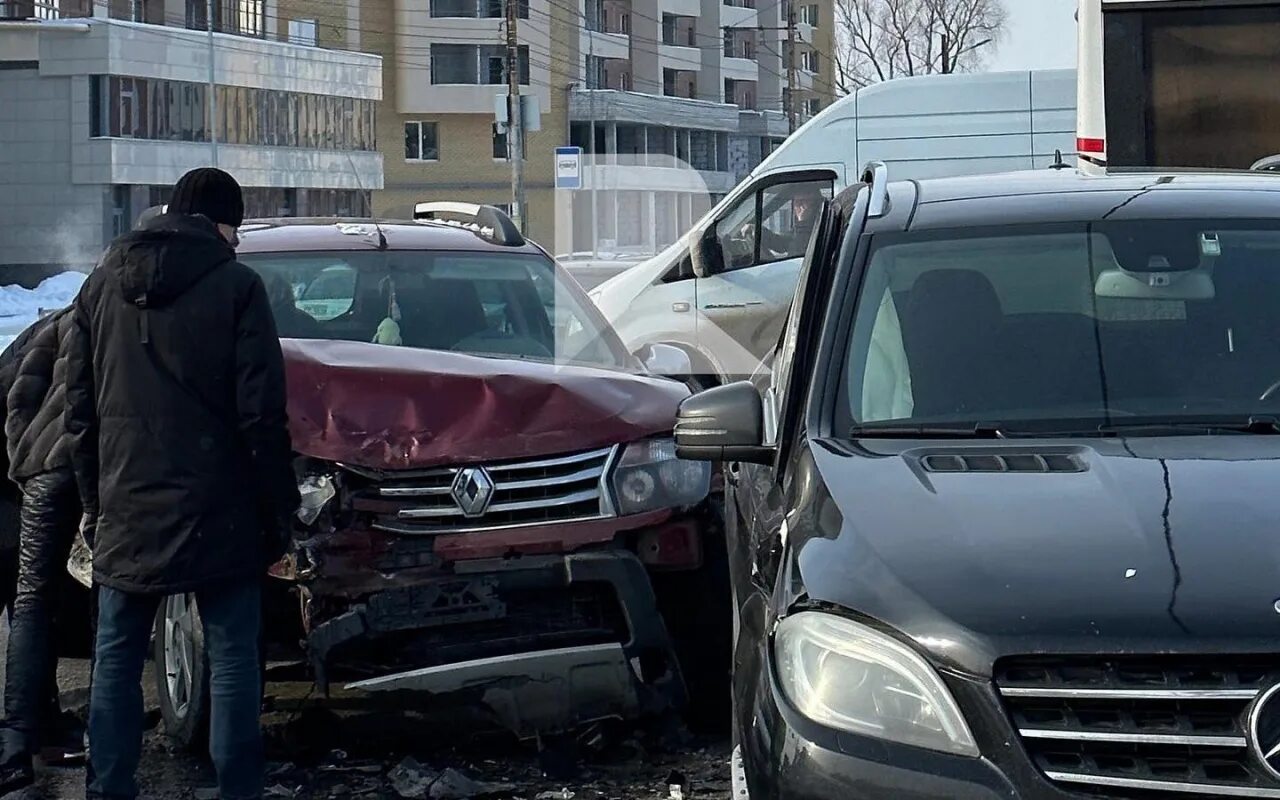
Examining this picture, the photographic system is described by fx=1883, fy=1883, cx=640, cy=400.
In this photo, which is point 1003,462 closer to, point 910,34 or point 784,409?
point 784,409

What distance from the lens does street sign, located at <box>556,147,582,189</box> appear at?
3119cm

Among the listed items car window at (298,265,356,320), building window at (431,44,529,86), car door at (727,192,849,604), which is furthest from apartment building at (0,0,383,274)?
car door at (727,192,849,604)

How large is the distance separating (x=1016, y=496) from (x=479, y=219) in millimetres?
4873

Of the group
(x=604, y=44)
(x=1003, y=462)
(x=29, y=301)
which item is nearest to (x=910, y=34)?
(x=604, y=44)

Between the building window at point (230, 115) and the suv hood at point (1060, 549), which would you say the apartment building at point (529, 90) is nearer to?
the building window at point (230, 115)

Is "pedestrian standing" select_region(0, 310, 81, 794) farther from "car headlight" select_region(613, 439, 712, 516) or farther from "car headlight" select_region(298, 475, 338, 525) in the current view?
"car headlight" select_region(613, 439, 712, 516)

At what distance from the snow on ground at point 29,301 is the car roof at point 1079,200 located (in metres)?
22.3

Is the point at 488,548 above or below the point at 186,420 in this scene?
below

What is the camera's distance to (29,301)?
3797 centimetres

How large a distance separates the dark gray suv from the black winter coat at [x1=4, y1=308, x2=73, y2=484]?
192 cm

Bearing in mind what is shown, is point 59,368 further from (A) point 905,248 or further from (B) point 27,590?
(A) point 905,248

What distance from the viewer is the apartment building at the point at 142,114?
2181 inches

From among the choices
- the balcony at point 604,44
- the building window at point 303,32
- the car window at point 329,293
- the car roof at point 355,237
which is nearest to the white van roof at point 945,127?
the car roof at point 355,237

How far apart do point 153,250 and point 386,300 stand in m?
2.13
